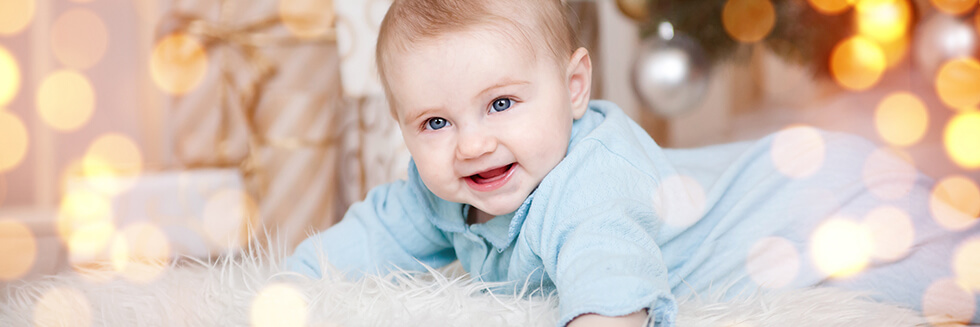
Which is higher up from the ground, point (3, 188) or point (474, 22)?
point (474, 22)

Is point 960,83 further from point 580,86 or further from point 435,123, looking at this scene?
point 435,123

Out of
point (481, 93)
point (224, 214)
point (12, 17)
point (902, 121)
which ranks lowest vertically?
point (224, 214)

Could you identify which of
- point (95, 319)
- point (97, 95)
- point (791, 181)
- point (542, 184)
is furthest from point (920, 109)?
point (97, 95)

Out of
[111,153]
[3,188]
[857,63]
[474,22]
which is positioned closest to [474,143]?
[474,22]

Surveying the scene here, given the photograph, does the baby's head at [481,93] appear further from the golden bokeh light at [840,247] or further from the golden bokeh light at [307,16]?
the golden bokeh light at [307,16]

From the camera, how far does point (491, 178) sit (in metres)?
0.75

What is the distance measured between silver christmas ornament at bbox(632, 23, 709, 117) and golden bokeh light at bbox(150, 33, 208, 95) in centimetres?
150

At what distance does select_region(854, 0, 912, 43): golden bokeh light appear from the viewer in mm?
1517

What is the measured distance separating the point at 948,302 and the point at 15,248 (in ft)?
5.93

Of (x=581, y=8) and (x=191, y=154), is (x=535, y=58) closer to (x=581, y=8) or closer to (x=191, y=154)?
(x=581, y=8)

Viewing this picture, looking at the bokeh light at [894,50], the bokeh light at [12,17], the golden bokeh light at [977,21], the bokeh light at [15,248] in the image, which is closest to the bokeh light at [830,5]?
the bokeh light at [894,50]

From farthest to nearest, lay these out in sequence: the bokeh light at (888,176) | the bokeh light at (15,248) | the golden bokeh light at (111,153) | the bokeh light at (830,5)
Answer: the golden bokeh light at (111,153) < the bokeh light at (830,5) < the bokeh light at (15,248) < the bokeh light at (888,176)

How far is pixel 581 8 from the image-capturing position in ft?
6.84

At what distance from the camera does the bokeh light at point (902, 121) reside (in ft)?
5.12
